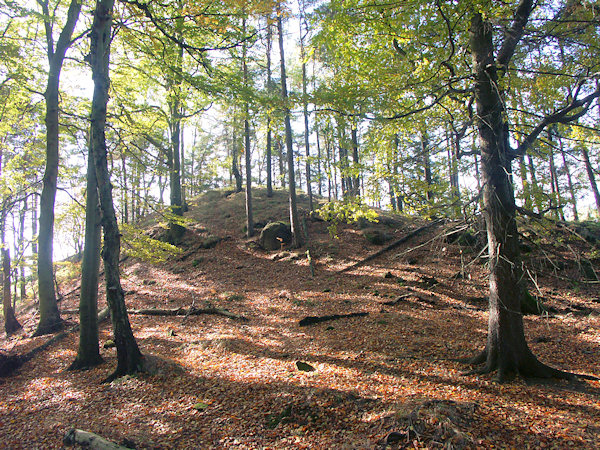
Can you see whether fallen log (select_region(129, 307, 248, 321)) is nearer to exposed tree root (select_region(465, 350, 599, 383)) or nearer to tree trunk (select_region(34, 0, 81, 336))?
tree trunk (select_region(34, 0, 81, 336))

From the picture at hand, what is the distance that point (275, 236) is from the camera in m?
17.4

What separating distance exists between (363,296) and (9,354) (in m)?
9.92

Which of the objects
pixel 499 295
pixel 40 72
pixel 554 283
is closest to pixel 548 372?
pixel 499 295

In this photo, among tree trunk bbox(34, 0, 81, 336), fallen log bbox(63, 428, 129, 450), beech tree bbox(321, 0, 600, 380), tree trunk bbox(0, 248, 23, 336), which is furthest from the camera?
tree trunk bbox(0, 248, 23, 336)

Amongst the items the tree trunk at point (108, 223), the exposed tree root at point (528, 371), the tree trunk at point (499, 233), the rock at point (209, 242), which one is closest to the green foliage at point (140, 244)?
the tree trunk at point (108, 223)

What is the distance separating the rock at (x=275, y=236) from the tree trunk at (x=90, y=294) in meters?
10.6

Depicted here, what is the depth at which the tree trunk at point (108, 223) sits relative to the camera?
5.96m

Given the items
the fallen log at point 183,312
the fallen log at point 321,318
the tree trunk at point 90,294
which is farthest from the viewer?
the fallen log at point 183,312

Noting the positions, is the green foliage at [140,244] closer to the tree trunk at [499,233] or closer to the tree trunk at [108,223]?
the tree trunk at [108,223]

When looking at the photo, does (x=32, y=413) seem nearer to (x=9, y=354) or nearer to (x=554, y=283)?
(x=9, y=354)

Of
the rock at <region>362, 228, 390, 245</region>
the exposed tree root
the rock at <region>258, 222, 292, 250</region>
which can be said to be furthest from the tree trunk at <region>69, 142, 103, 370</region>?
the rock at <region>362, 228, 390, 245</region>

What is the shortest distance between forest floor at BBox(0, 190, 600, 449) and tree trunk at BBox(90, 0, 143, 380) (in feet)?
1.62

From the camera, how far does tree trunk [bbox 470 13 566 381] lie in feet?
16.0

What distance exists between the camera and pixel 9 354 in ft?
25.3
